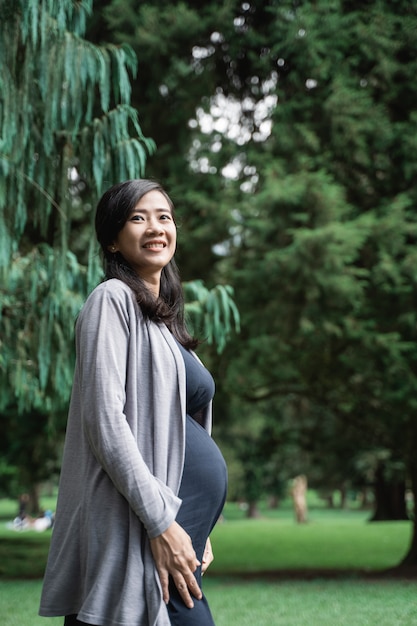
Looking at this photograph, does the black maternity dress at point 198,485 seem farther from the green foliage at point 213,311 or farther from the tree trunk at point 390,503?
the tree trunk at point 390,503

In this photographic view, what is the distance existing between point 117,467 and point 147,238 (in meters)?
0.64

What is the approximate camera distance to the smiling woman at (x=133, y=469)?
188 centimetres

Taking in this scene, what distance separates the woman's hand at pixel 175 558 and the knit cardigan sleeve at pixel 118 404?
0.03 metres

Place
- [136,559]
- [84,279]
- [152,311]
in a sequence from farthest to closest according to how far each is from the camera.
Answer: [84,279] < [152,311] < [136,559]

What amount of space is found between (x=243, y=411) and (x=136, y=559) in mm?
14894

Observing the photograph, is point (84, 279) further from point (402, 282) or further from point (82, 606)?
point (402, 282)

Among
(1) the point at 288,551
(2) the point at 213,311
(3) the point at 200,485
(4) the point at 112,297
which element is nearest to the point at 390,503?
(1) the point at 288,551

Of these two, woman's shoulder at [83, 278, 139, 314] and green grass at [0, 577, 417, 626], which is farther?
green grass at [0, 577, 417, 626]

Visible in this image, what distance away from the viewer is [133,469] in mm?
1853

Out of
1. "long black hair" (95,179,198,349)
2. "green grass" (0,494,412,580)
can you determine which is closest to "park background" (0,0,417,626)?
"green grass" (0,494,412,580)

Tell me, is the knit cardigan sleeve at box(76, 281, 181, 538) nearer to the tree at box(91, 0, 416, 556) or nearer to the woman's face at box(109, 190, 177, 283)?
the woman's face at box(109, 190, 177, 283)

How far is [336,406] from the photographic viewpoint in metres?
13.3

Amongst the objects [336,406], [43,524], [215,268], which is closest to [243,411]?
[336,406]

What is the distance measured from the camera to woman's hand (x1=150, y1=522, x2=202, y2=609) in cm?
188
